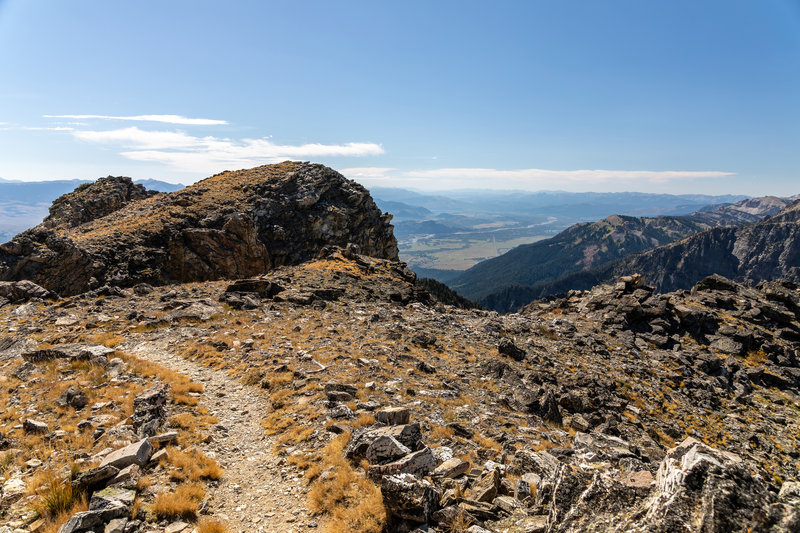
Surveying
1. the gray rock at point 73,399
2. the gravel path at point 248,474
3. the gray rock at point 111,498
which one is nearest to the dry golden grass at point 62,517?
the gray rock at point 111,498

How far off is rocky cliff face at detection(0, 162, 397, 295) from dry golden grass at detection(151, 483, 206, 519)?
3723 cm

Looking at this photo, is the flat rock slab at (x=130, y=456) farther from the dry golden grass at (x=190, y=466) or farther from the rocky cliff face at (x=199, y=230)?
the rocky cliff face at (x=199, y=230)

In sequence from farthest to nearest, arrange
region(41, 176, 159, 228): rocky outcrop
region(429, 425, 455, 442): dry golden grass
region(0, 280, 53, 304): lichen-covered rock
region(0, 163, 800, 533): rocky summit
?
region(41, 176, 159, 228): rocky outcrop, region(0, 280, 53, 304): lichen-covered rock, region(429, 425, 455, 442): dry golden grass, region(0, 163, 800, 533): rocky summit

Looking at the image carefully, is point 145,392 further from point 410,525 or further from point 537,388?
point 537,388

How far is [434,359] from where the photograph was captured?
23.1 metres

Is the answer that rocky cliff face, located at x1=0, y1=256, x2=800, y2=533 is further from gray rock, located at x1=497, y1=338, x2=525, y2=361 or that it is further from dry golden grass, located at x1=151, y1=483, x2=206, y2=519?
dry golden grass, located at x1=151, y1=483, x2=206, y2=519

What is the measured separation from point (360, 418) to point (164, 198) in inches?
2294

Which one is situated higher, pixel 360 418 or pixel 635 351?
pixel 360 418

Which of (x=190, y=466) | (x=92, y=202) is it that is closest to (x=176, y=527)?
(x=190, y=466)

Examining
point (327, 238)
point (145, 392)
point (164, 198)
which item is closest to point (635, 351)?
point (145, 392)

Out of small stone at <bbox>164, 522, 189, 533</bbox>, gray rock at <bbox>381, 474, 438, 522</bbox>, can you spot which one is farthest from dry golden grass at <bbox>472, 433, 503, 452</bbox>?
small stone at <bbox>164, 522, 189, 533</bbox>

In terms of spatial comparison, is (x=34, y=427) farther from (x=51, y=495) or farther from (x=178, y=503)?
(x=178, y=503)

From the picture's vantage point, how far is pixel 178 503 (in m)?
8.54

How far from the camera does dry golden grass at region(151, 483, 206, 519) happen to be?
8422 mm
